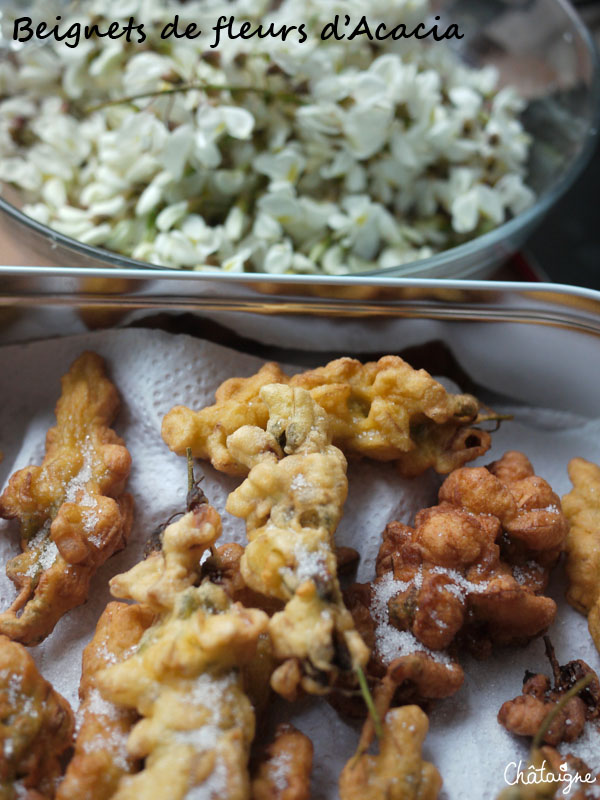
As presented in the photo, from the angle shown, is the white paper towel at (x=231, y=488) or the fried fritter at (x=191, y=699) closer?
the fried fritter at (x=191, y=699)

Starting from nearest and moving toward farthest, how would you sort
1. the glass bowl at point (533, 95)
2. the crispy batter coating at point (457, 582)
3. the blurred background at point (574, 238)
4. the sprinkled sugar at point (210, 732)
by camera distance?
1. the sprinkled sugar at point (210, 732)
2. the crispy batter coating at point (457, 582)
3. the glass bowl at point (533, 95)
4. the blurred background at point (574, 238)

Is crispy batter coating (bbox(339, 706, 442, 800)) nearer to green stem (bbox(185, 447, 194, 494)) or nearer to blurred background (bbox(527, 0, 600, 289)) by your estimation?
green stem (bbox(185, 447, 194, 494))

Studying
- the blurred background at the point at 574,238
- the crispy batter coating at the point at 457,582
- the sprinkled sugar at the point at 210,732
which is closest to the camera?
the sprinkled sugar at the point at 210,732

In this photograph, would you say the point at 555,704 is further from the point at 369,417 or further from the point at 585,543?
the point at 369,417

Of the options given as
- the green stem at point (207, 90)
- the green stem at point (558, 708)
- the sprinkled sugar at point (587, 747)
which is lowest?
the sprinkled sugar at point (587, 747)

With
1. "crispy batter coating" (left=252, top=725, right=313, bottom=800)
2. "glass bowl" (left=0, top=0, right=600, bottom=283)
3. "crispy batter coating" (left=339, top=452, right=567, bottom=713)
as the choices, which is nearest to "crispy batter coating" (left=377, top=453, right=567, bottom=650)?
"crispy batter coating" (left=339, top=452, right=567, bottom=713)

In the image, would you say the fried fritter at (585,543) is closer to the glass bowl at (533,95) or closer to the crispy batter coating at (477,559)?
the crispy batter coating at (477,559)

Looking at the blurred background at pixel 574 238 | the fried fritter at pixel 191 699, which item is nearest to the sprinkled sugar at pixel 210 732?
the fried fritter at pixel 191 699

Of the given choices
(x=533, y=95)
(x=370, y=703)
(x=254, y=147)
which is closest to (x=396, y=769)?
(x=370, y=703)
